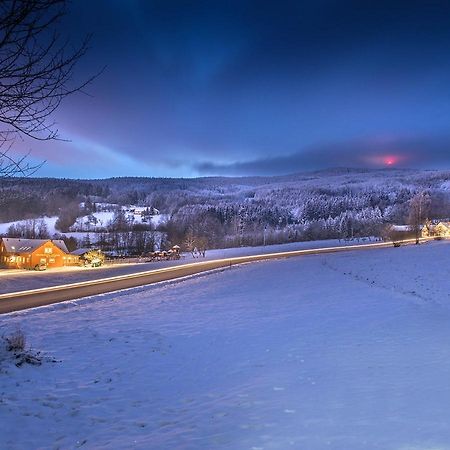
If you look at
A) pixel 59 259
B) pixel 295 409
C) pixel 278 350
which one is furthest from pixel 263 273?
pixel 59 259

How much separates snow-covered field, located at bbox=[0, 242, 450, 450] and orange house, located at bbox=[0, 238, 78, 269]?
5505 cm

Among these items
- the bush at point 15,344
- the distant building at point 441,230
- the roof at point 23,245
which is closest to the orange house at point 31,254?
the roof at point 23,245

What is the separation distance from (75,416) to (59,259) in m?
71.9

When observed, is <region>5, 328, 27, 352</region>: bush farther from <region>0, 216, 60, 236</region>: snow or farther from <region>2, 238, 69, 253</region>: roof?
<region>0, 216, 60, 236</region>: snow

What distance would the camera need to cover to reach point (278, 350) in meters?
12.0

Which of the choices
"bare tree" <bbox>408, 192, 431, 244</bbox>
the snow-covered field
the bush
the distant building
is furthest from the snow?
the bush

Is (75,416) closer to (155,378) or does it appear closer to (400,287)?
(155,378)

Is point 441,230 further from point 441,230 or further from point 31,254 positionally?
point 31,254

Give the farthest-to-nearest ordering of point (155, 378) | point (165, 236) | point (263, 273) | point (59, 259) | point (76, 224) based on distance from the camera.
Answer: point (76, 224), point (165, 236), point (59, 259), point (263, 273), point (155, 378)

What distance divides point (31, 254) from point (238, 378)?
68.8 m

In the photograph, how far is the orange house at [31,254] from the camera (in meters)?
70.5

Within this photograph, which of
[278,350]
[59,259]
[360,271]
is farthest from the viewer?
[59,259]

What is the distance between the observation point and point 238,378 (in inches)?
380

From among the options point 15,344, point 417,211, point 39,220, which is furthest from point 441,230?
point 39,220
